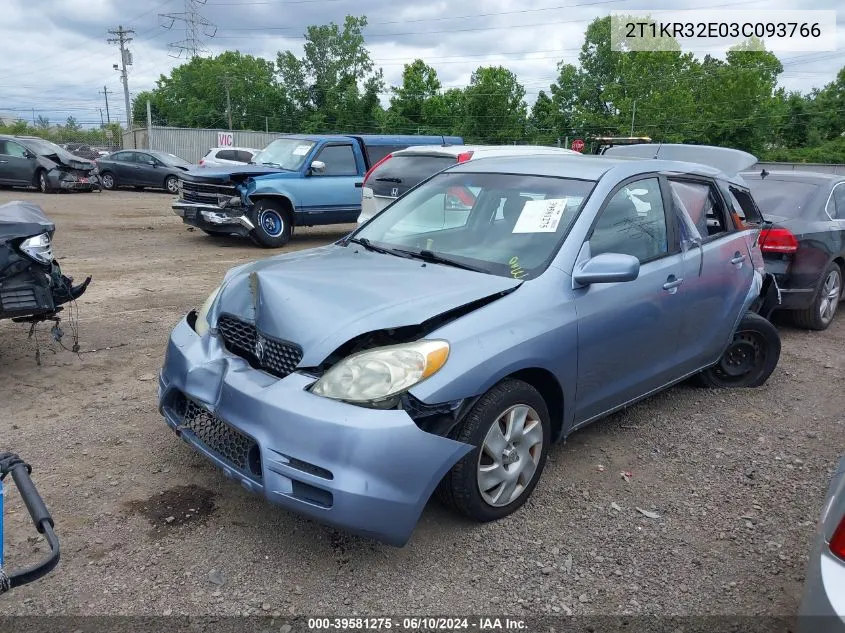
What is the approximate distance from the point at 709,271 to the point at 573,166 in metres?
1.17

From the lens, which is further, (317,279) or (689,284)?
(689,284)

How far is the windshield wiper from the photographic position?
3523 mm

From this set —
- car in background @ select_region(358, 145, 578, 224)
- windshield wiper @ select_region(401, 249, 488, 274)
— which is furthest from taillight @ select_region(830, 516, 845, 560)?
car in background @ select_region(358, 145, 578, 224)

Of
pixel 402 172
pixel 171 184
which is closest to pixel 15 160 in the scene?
pixel 171 184

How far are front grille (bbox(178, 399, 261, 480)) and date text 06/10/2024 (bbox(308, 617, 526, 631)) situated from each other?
65 centimetres

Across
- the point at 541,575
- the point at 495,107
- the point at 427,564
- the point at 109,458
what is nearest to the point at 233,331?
the point at 109,458

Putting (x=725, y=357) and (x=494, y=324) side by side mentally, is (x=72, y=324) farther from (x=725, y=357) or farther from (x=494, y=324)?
(x=725, y=357)

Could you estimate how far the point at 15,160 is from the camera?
19.0 meters

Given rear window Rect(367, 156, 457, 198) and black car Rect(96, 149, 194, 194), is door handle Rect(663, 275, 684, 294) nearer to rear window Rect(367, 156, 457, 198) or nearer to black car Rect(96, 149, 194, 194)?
rear window Rect(367, 156, 457, 198)

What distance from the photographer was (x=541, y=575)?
9.48ft

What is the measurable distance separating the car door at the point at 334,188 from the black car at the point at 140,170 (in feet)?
40.2

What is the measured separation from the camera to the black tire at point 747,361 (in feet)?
16.8

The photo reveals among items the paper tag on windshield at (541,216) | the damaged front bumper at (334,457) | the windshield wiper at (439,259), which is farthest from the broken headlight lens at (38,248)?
the paper tag on windshield at (541,216)

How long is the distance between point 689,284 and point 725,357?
4.38 feet
